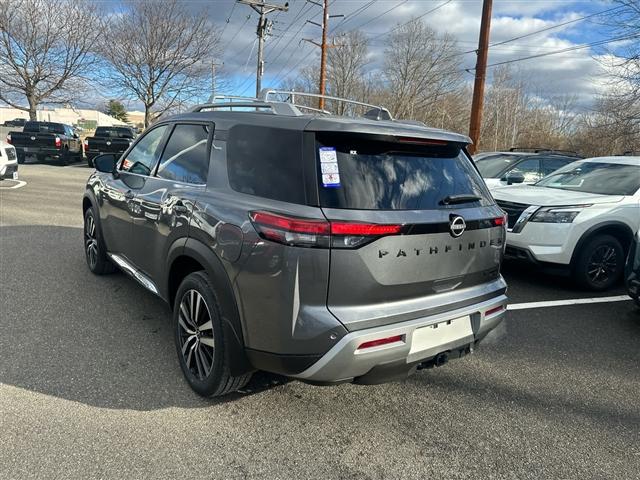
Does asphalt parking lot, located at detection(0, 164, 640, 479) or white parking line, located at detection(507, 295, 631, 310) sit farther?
white parking line, located at detection(507, 295, 631, 310)

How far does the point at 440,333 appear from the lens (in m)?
2.62

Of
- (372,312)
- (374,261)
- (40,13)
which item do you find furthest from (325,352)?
(40,13)

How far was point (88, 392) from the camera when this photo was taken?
2.93 metres

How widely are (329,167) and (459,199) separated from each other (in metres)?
0.91

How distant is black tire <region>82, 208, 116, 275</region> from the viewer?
16.0 ft

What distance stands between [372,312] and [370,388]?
105 centimetres

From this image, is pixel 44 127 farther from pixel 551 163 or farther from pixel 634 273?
pixel 634 273

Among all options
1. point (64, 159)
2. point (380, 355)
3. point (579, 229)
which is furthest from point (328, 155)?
point (64, 159)

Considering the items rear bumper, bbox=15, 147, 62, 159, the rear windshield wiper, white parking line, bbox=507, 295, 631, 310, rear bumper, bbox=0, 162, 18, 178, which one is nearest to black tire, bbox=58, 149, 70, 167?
rear bumper, bbox=15, 147, 62, 159

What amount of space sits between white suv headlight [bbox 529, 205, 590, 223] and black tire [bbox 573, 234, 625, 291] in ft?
1.28

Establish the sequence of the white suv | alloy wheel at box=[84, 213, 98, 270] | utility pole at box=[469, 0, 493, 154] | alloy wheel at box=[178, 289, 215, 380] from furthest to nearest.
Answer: utility pole at box=[469, 0, 493, 154] → the white suv → alloy wheel at box=[84, 213, 98, 270] → alloy wheel at box=[178, 289, 215, 380]

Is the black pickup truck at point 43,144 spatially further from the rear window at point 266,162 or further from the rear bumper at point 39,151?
the rear window at point 266,162

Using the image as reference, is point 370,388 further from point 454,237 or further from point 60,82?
point 60,82

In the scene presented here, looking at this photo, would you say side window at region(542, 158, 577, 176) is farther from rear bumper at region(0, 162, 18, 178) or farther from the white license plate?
rear bumper at region(0, 162, 18, 178)
